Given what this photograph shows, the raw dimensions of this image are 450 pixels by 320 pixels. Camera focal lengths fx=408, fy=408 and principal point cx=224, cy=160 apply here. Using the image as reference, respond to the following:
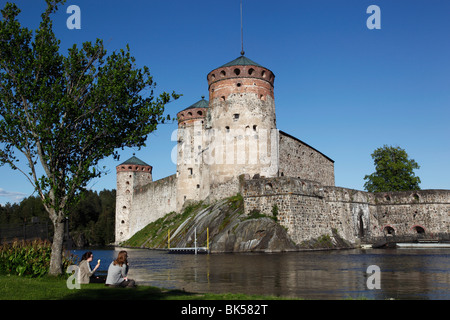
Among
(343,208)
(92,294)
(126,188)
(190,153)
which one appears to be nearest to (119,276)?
(92,294)

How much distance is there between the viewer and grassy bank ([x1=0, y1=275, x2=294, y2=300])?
7.70m

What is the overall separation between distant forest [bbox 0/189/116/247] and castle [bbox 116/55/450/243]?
1625 inches

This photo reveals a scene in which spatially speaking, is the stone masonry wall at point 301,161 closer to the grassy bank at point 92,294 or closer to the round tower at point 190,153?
the round tower at point 190,153

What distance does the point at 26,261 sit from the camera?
44.2 feet

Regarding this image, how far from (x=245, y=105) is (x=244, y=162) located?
5.02 meters

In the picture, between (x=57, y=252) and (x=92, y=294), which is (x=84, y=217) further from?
(x=92, y=294)

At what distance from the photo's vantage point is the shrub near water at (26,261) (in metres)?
12.2

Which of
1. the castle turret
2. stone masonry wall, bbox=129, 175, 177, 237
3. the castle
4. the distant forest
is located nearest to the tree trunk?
the castle

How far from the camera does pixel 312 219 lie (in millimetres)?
29234

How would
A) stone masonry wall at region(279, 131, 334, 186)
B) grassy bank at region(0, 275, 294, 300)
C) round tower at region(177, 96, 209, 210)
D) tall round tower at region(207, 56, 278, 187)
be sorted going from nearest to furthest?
grassy bank at region(0, 275, 294, 300), tall round tower at region(207, 56, 278, 187), stone masonry wall at region(279, 131, 334, 186), round tower at region(177, 96, 209, 210)

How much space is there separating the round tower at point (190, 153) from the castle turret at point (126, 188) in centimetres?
1744

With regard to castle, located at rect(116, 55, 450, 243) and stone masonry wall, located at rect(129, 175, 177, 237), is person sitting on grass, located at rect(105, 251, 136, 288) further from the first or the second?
stone masonry wall, located at rect(129, 175, 177, 237)

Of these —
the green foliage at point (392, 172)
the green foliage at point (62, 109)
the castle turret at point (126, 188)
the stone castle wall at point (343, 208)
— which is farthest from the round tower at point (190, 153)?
the green foliage at point (62, 109)
